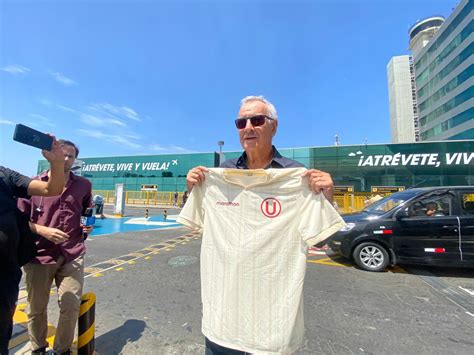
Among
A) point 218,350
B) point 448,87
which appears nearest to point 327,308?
point 218,350

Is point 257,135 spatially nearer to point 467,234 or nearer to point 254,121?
point 254,121

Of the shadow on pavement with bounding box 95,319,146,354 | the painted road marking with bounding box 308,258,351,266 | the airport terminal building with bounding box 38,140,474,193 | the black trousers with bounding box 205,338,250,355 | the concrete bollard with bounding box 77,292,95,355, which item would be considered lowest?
the shadow on pavement with bounding box 95,319,146,354

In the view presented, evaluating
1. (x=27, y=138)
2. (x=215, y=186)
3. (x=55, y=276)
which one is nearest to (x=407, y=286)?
(x=215, y=186)

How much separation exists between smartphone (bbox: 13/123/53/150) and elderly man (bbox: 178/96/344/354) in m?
1.04

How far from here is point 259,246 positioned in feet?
5.00

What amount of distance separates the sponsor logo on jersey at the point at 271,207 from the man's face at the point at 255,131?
1.26ft

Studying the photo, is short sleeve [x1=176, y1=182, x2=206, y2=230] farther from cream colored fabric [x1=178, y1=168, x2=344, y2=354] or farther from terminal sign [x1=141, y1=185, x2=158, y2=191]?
terminal sign [x1=141, y1=185, x2=158, y2=191]

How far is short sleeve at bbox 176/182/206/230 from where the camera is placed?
5.73 ft

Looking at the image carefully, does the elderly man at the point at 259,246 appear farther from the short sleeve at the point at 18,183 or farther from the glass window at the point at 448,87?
→ the glass window at the point at 448,87

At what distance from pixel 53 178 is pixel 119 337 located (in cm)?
220

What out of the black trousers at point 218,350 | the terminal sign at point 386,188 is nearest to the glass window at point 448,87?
the terminal sign at point 386,188

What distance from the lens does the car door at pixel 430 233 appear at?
5074 millimetres

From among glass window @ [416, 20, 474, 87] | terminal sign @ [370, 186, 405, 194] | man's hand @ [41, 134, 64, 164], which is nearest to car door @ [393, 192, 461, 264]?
man's hand @ [41, 134, 64, 164]

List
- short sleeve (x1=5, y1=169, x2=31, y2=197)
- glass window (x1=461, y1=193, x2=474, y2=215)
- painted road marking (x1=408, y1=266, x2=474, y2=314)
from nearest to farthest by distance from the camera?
short sleeve (x1=5, y1=169, x2=31, y2=197) → painted road marking (x1=408, y1=266, x2=474, y2=314) → glass window (x1=461, y1=193, x2=474, y2=215)
